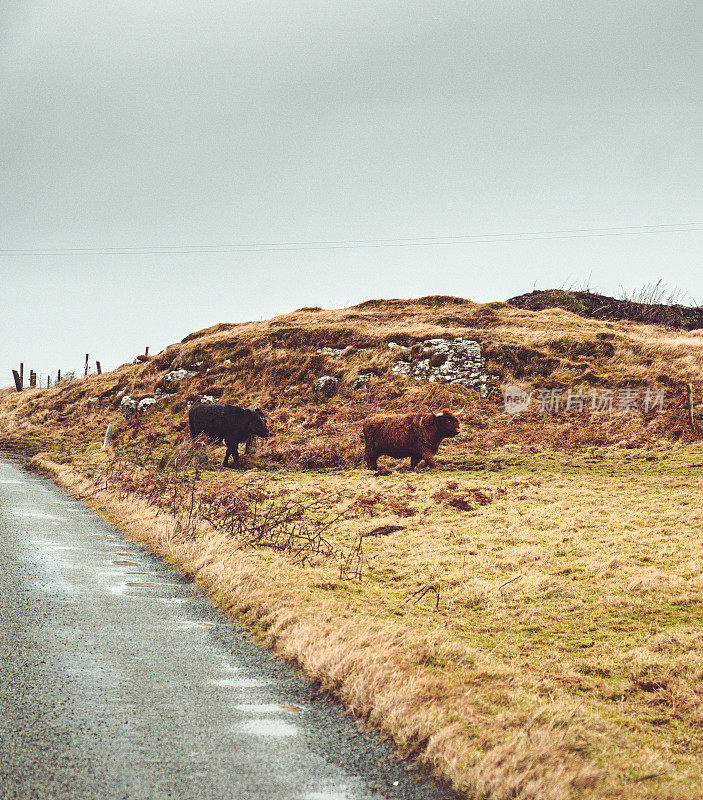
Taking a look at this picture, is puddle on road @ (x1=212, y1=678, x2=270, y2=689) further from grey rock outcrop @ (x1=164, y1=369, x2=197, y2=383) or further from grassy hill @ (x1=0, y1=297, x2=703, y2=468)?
grey rock outcrop @ (x1=164, y1=369, x2=197, y2=383)

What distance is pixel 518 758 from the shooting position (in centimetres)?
395

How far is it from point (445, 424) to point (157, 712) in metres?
17.8

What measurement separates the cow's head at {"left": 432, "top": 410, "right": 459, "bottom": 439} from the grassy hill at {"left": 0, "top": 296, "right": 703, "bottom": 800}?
1.53 m

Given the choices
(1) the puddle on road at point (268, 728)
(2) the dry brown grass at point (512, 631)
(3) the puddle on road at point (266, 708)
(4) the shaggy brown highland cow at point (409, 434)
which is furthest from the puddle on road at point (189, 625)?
(4) the shaggy brown highland cow at point (409, 434)

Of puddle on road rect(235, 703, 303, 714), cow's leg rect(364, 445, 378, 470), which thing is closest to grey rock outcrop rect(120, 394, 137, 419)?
cow's leg rect(364, 445, 378, 470)

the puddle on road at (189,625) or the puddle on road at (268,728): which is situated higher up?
the puddle on road at (268,728)

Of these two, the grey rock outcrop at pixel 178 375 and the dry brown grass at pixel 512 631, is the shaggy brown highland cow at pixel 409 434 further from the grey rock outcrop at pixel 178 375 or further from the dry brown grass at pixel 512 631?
the grey rock outcrop at pixel 178 375

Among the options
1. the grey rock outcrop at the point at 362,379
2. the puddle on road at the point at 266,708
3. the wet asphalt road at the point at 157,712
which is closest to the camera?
the wet asphalt road at the point at 157,712

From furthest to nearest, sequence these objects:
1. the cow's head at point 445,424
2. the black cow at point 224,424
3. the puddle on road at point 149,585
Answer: the black cow at point 224,424, the cow's head at point 445,424, the puddle on road at point 149,585

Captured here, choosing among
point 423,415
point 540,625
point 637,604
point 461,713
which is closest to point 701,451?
point 423,415

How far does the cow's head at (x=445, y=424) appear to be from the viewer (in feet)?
71.3

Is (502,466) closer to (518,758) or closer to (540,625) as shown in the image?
(540,625)

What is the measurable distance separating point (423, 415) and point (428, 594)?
1323cm

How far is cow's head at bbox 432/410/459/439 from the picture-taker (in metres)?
21.7
